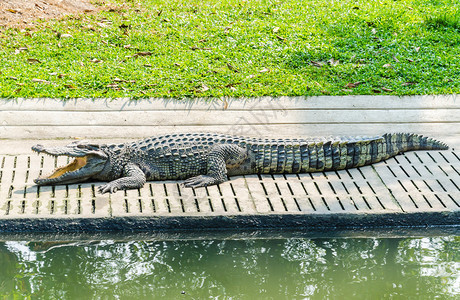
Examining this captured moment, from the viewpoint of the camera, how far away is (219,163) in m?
5.52

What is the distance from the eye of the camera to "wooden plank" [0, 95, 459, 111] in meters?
6.95

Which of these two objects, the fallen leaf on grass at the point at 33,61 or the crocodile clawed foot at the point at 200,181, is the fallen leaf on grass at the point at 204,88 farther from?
the fallen leaf on grass at the point at 33,61

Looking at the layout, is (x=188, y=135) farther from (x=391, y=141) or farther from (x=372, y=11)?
(x=372, y=11)

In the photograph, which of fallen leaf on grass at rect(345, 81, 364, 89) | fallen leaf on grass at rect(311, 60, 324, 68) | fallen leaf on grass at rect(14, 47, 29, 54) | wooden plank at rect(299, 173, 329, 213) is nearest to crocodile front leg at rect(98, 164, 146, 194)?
wooden plank at rect(299, 173, 329, 213)

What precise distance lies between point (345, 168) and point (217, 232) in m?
1.56

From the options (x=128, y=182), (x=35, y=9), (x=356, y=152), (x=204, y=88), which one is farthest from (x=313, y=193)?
(x=35, y=9)

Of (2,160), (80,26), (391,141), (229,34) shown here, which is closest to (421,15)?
(229,34)

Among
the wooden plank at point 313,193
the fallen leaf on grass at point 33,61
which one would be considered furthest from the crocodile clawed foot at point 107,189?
the fallen leaf on grass at point 33,61

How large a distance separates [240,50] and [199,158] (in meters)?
3.32

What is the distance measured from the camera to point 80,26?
30.1 feet

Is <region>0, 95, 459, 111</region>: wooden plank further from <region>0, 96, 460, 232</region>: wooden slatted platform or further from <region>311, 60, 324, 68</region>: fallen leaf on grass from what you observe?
<region>311, 60, 324, 68</region>: fallen leaf on grass

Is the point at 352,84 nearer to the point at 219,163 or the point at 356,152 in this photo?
the point at 356,152

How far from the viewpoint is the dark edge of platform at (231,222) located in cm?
485

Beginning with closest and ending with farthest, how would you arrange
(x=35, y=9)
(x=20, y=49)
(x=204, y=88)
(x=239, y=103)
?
(x=239, y=103), (x=204, y=88), (x=20, y=49), (x=35, y=9)
